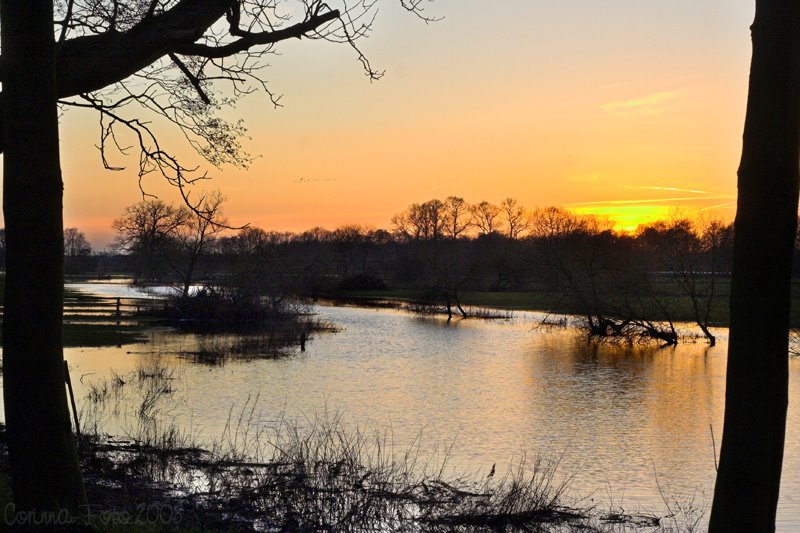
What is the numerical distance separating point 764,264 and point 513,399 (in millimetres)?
15661

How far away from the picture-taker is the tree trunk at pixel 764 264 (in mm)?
4699

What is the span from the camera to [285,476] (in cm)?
1036

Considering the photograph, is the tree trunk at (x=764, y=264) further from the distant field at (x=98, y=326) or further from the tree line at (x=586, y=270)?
the distant field at (x=98, y=326)

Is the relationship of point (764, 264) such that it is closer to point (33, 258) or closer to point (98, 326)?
point (33, 258)

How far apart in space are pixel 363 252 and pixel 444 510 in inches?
4067

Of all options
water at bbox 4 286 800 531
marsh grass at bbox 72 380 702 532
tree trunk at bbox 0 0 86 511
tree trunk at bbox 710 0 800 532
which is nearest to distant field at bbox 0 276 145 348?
water at bbox 4 286 800 531

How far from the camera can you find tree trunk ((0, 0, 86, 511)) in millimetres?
4836

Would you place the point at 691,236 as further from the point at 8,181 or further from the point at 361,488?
the point at 8,181

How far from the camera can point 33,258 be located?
4848mm

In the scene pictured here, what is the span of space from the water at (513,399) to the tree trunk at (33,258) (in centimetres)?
783

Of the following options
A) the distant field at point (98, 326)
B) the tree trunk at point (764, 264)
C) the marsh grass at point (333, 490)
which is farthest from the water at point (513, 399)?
the tree trunk at point (764, 264)

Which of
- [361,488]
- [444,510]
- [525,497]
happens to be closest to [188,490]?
[361,488]

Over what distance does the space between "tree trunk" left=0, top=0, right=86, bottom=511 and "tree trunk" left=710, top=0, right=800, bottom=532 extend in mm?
4382

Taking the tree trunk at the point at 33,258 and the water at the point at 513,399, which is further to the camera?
the water at the point at 513,399
